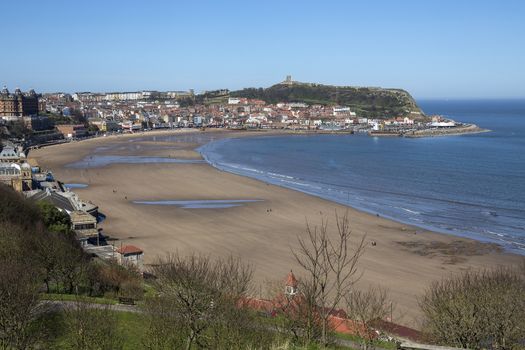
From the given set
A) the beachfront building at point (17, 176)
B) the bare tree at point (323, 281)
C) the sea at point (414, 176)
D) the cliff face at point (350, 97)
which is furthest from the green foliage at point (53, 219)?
the cliff face at point (350, 97)

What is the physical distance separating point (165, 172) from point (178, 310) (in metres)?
39.7

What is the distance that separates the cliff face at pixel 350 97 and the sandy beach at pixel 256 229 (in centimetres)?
9682

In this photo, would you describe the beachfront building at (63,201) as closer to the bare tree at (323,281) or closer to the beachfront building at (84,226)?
the beachfront building at (84,226)

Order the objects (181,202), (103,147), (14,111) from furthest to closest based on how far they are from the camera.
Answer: (14,111), (103,147), (181,202)

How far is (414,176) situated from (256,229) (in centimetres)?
2167

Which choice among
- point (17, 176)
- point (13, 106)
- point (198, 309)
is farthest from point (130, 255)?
point (13, 106)

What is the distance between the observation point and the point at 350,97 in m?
161

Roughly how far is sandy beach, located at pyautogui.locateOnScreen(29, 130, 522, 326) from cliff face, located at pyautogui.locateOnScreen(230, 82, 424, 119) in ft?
318

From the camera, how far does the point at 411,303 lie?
1869 cm

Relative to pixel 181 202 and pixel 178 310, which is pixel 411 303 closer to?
pixel 178 310

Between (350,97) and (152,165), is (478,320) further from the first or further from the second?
(350,97)

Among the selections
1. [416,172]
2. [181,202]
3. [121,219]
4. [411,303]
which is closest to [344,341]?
[411,303]

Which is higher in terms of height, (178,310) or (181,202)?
(178,310)

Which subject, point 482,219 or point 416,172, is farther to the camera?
point 416,172
